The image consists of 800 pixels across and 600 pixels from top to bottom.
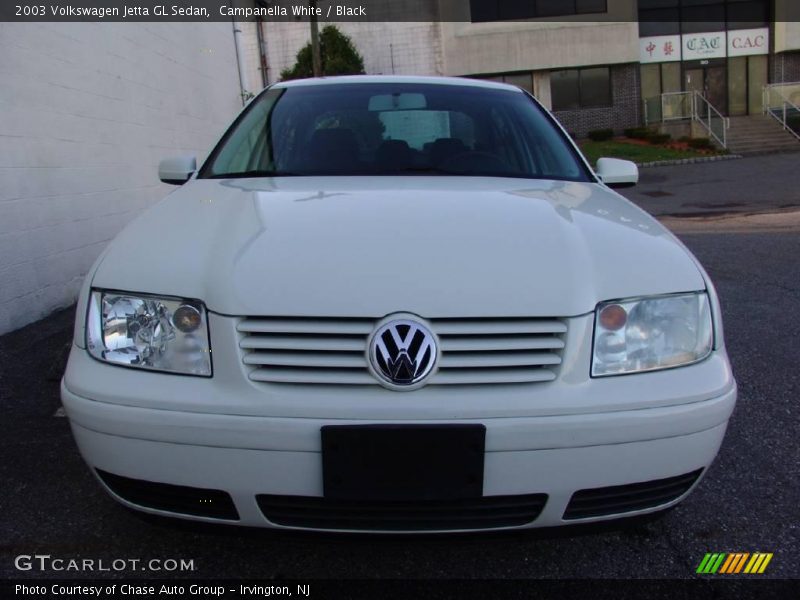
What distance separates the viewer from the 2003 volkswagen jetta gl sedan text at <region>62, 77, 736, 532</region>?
1.57m

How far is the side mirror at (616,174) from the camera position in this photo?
9.59 ft

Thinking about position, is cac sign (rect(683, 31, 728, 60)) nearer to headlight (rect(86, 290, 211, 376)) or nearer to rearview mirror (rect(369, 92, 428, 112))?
rearview mirror (rect(369, 92, 428, 112))

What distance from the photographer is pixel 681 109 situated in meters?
25.7

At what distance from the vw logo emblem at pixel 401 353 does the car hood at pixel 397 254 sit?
5 centimetres

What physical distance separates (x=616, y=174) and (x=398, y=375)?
5.89 ft

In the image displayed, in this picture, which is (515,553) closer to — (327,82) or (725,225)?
(327,82)

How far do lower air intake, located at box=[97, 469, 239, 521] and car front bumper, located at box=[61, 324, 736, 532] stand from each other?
0.07 feet

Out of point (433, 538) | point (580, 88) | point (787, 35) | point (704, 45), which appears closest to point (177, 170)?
point (433, 538)

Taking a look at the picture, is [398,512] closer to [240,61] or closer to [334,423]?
[334,423]

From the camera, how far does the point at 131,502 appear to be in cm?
173

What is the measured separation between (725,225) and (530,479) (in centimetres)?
866

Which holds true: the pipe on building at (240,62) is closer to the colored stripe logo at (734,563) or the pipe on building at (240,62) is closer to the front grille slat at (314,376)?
the front grille slat at (314,376)

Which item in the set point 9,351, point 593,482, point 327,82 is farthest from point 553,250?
point 9,351

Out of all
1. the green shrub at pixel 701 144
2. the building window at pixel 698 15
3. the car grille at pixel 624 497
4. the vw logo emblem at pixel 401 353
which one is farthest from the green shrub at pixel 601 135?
the vw logo emblem at pixel 401 353
